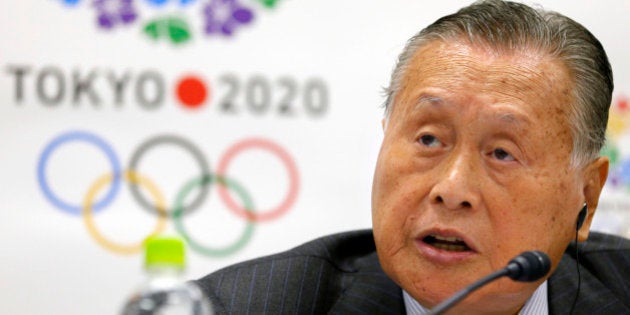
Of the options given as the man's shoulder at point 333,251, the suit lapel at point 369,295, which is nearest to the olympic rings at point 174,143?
the man's shoulder at point 333,251

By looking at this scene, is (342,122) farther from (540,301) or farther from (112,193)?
(540,301)

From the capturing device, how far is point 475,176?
6.60ft

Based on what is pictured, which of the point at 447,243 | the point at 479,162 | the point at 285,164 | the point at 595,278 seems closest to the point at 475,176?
the point at 479,162

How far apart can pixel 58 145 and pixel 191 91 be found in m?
0.47

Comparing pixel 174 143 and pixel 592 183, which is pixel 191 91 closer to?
pixel 174 143

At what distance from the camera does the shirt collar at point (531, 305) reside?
2.28 meters

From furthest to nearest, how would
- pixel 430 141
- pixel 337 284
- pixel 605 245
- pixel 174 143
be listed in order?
pixel 174 143, pixel 605 245, pixel 337 284, pixel 430 141

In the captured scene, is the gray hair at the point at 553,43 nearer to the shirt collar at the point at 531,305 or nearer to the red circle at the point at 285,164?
the shirt collar at the point at 531,305

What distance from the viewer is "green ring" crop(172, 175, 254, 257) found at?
122 inches

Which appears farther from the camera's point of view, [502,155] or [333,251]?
[333,251]

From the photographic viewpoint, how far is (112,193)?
3.05m

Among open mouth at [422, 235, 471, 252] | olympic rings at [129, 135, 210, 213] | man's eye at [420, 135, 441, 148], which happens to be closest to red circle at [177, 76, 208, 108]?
olympic rings at [129, 135, 210, 213]

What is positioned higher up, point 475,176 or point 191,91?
point 475,176

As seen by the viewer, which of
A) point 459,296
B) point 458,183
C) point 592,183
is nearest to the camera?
point 459,296
